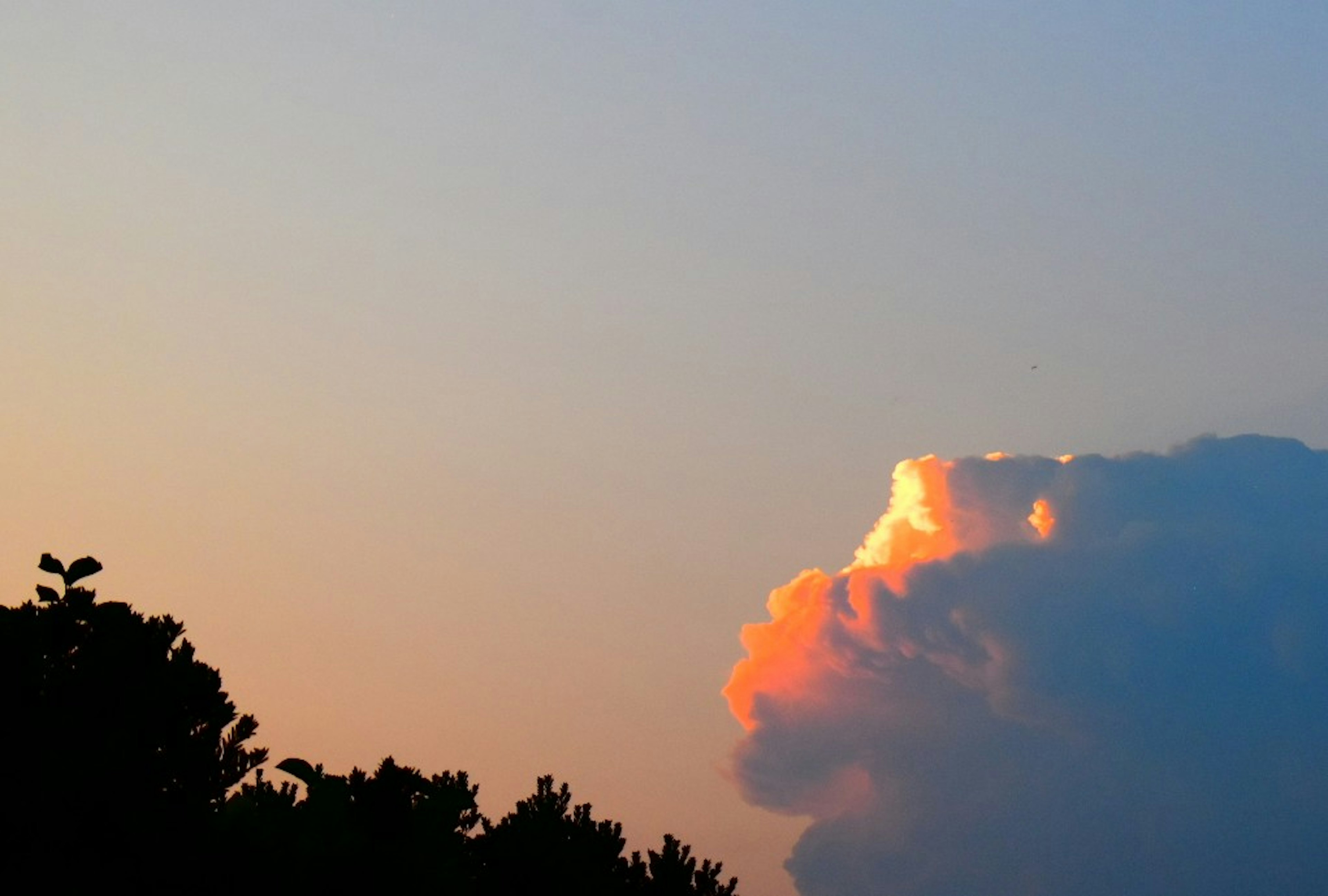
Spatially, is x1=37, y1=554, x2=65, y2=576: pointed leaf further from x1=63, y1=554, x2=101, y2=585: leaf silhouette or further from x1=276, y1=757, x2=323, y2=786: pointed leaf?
x1=276, y1=757, x2=323, y2=786: pointed leaf

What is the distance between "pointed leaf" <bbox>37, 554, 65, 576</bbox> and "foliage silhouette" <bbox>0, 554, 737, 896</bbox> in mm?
32

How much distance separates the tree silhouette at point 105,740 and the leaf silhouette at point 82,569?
2 cm

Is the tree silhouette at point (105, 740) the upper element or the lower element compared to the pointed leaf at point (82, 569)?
lower

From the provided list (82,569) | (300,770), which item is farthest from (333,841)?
(82,569)

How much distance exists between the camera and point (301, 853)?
71.8 feet

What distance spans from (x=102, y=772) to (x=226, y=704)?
249cm

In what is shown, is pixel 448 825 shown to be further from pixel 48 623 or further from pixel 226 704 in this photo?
pixel 48 623

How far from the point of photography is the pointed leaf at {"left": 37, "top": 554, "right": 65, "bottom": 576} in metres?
22.0

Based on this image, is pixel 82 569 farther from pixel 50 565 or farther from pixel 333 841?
pixel 333 841

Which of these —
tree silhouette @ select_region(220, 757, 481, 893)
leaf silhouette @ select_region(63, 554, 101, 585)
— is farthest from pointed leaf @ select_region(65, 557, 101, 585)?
tree silhouette @ select_region(220, 757, 481, 893)

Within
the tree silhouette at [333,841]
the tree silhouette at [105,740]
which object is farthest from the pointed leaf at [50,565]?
the tree silhouette at [333,841]

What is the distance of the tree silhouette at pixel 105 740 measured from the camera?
69.4 ft

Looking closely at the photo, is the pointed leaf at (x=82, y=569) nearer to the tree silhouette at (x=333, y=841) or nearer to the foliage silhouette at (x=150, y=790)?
the foliage silhouette at (x=150, y=790)

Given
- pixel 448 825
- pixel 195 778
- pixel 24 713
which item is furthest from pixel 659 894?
pixel 24 713
